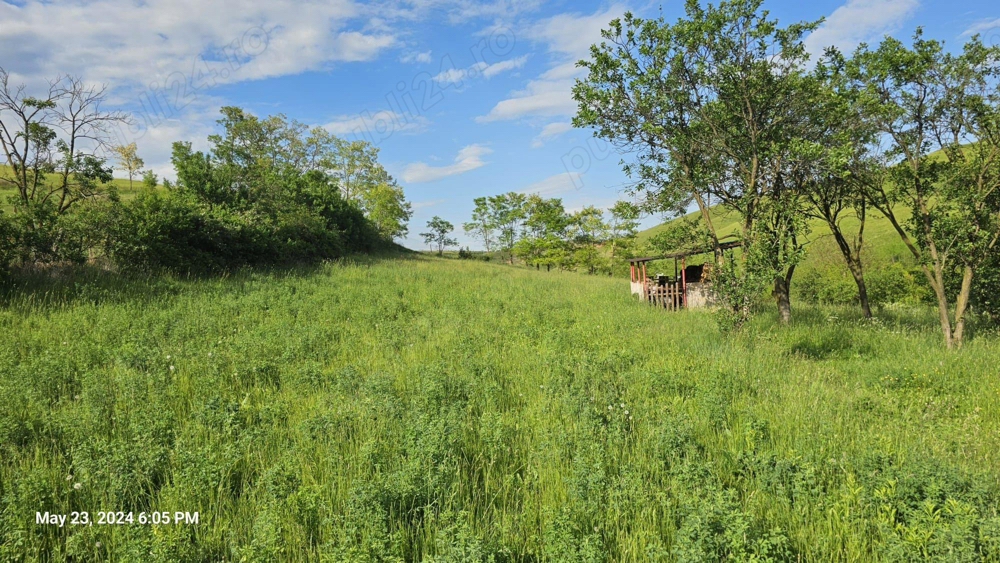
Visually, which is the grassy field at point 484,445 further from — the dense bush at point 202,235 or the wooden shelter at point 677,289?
the wooden shelter at point 677,289

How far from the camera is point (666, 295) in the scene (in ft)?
54.9

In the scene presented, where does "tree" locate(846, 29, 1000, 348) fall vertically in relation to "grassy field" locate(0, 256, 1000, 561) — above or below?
above

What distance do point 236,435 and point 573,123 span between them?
10.1m

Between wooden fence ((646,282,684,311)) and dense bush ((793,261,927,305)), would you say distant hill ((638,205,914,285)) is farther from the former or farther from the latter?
wooden fence ((646,282,684,311))

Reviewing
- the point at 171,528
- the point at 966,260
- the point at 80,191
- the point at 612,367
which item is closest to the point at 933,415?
the point at 612,367

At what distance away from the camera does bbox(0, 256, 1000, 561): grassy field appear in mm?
2998

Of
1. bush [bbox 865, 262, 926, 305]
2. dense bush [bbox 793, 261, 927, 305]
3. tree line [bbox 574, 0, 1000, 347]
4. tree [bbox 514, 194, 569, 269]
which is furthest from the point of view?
tree [bbox 514, 194, 569, 269]

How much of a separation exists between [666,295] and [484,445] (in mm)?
14149

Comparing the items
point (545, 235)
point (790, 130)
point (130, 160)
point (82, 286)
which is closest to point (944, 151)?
point (790, 130)

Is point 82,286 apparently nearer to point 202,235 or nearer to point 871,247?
point 202,235

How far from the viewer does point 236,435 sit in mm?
4719

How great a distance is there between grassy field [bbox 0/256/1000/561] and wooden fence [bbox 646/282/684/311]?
22.5 feet

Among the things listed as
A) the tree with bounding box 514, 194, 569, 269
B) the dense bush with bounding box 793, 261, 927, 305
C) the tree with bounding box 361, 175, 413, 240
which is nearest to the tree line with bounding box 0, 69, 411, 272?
the tree with bounding box 361, 175, 413, 240

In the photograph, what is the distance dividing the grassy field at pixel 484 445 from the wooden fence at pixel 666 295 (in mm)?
6854
